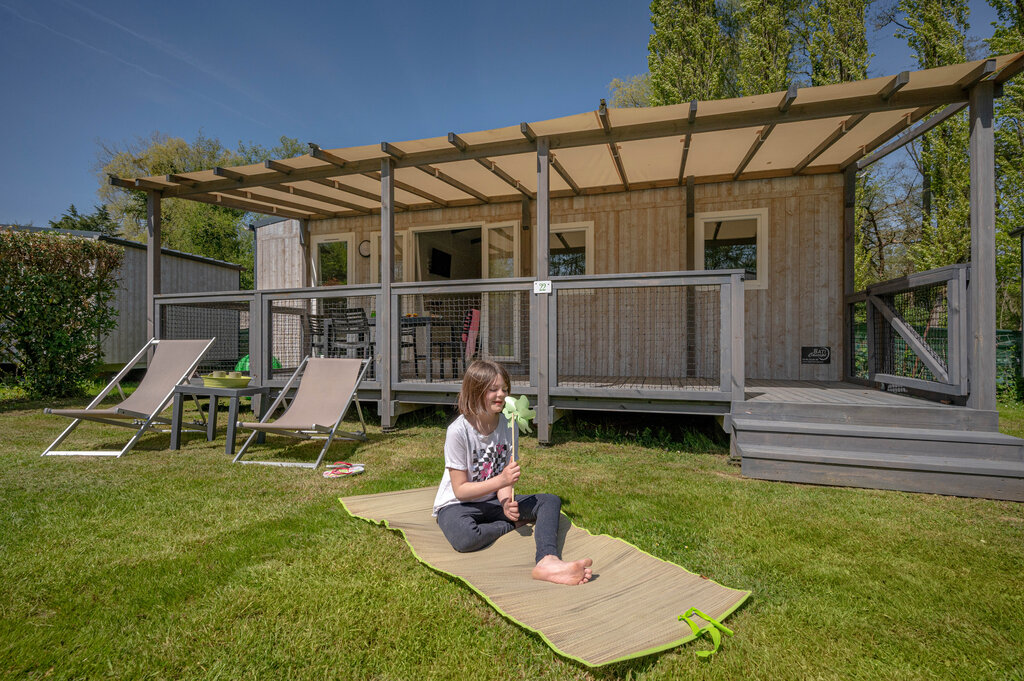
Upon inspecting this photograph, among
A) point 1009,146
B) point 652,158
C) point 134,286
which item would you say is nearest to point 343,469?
point 652,158

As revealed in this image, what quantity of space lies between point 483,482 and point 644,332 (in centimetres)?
501

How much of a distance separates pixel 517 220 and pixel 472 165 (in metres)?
1.85

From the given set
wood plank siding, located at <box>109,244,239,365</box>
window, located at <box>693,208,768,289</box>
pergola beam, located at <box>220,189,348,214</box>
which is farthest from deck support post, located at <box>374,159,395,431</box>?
wood plank siding, located at <box>109,244,239,365</box>

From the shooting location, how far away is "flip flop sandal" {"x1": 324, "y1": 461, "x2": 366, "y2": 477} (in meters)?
3.83

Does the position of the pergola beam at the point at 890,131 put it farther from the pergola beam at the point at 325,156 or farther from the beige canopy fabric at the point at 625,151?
the pergola beam at the point at 325,156

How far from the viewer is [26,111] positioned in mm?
47656

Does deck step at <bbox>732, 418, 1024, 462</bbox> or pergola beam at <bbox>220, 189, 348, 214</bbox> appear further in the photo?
pergola beam at <bbox>220, 189, 348, 214</bbox>

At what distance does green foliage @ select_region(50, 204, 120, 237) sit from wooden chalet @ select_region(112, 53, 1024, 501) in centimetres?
2551

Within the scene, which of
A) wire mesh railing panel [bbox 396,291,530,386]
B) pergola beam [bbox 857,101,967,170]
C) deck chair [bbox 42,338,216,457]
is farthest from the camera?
wire mesh railing panel [bbox 396,291,530,386]

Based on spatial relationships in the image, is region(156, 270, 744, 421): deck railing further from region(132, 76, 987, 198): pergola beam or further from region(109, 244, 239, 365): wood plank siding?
region(109, 244, 239, 365): wood plank siding

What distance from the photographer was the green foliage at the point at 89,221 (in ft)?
91.9

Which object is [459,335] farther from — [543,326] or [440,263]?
[440,263]

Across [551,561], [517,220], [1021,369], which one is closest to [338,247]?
[517,220]

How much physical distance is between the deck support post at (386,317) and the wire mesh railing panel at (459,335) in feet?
0.35
